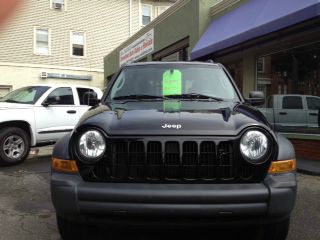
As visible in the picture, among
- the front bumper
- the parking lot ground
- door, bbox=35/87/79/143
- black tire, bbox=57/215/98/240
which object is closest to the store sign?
door, bbox=35/87/79/143

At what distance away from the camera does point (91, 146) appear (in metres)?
3.48

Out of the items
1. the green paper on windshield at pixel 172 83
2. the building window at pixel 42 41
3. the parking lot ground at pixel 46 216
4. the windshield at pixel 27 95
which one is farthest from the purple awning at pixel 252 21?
the building window at pixel 42 41

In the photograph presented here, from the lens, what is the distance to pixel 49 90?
978cm

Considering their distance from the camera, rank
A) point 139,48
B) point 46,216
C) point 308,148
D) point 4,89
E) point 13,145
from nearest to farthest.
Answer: point 46,216 < point 13,145 < point 308,148 < point 139,48 < point 4,89

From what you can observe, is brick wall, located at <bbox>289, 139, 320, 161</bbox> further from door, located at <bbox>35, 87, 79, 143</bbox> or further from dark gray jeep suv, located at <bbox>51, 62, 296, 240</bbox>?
dark gray jeep suv, located at <bbox>51, 62, 296, 240</bbox>

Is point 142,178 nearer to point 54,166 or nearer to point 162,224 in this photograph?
point 162,224

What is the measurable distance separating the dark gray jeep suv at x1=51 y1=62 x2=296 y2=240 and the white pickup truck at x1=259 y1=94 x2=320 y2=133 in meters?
6.31

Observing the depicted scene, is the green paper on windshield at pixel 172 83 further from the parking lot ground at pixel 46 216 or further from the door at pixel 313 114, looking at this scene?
the door at pixel 313 114

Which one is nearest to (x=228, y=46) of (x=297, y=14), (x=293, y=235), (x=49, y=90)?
(x=297, y=14)

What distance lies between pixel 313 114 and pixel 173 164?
6.94 meters

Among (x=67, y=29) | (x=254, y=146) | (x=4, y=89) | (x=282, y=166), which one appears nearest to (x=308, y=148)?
(x=282, y=166)

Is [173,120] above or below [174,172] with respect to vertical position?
above

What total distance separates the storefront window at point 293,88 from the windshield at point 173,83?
5.18 m

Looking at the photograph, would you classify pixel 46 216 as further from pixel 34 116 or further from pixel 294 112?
pixel 294 112
